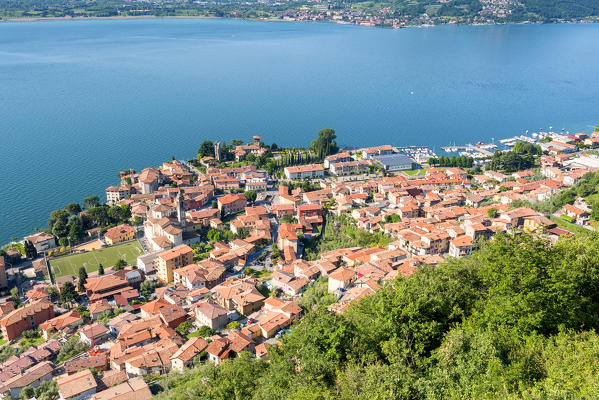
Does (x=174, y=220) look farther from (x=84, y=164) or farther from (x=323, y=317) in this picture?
(x=323, y=317)

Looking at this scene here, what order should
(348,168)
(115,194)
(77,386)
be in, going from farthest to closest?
(348,168)
(115,194)
(77,386)

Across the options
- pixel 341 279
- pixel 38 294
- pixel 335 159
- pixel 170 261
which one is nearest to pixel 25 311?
pixel 38 294

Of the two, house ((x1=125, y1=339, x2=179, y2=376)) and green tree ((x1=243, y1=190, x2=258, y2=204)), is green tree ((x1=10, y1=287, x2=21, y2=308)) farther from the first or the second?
green tree ((x1=243, y1=190, x2=258, y2=204))

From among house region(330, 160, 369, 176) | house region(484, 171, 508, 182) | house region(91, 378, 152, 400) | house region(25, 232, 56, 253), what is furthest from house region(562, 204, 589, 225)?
house region(25, 232, 56, 253)

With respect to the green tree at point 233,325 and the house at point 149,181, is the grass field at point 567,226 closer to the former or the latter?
the green tree at point 233,325

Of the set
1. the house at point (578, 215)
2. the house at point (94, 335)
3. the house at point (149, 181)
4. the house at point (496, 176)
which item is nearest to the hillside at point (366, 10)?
the house at point (496, 176)

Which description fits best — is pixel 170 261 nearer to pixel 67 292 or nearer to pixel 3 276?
pixel 67 292
